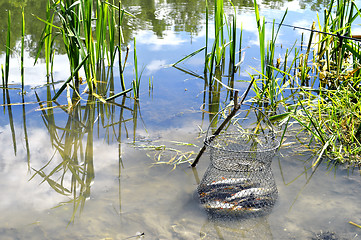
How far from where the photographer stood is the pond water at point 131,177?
2.38 m


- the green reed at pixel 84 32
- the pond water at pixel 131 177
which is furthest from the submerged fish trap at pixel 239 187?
the green reed at pixel 84 32

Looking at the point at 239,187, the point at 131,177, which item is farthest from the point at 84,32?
the point at 239,187

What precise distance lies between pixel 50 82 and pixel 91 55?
2.79ft

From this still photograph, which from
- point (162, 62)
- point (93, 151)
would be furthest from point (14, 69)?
point (93, 151)

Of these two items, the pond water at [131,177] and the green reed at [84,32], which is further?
the green reed at [84,32]

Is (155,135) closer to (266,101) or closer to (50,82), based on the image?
(266,101)

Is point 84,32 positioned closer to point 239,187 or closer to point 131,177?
point 131,177

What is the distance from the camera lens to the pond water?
238 centimetres

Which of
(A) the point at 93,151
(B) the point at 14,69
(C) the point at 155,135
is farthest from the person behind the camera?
(B) the point at 14,69

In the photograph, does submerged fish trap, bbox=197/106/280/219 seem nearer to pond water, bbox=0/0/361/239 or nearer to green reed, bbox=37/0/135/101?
pond water, bbox=0/0/361/239

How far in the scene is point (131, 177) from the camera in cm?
A: 288

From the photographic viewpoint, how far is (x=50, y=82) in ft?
15.0

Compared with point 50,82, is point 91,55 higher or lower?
higher

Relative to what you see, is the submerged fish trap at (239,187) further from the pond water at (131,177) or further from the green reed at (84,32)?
the green reed at (84,32)
